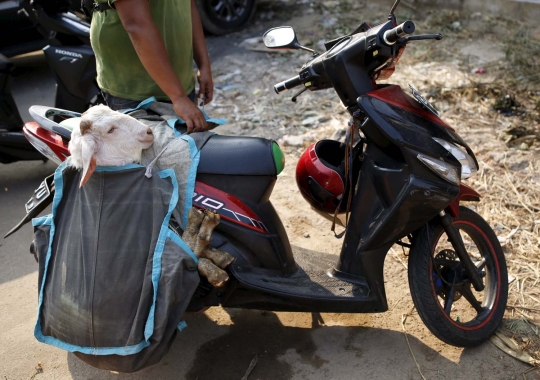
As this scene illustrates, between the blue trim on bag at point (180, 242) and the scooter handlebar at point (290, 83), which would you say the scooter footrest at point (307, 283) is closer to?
the blue trim on bag at point (180, 242)

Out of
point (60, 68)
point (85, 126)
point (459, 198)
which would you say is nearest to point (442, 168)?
point (459, 198)

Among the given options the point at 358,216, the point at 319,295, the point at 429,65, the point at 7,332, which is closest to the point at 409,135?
the point at 358,216

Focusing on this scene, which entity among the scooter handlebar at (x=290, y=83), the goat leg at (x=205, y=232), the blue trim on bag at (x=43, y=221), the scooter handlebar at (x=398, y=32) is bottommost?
the goat leg at (x=205, y=232)

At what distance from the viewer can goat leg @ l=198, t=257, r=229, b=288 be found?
93.0 inches

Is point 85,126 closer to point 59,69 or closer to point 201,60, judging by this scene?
point 201,60

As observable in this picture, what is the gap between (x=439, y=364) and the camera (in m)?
2.70

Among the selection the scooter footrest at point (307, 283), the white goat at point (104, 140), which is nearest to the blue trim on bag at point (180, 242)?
the scooter footrest at point (307, 283)

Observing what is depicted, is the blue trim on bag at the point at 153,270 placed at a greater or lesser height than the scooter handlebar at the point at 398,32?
lesser

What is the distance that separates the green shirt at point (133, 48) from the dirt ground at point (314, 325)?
123 cm

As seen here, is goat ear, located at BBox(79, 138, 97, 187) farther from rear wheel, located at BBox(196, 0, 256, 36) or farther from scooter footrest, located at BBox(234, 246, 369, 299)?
rear wheel, located at BBox(196, 0, 256, 36)

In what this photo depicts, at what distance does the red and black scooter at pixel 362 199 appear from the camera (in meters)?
2.44

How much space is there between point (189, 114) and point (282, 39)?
546 millimetres

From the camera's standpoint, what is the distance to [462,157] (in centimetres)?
250

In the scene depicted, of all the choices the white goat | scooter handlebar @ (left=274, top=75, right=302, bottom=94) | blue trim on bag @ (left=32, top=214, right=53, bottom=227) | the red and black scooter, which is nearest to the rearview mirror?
the red and black scooter
